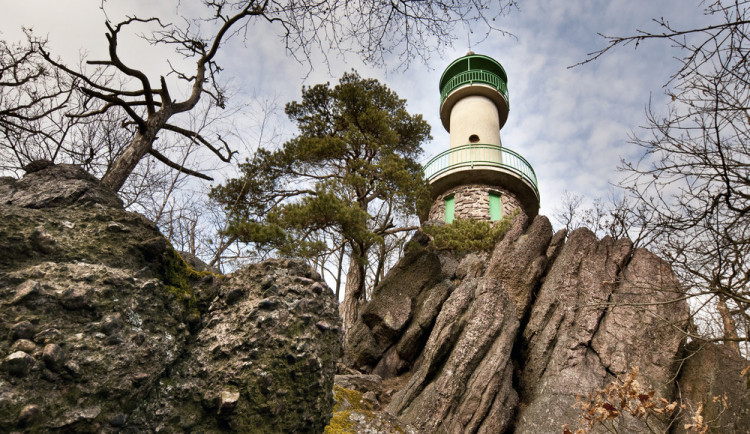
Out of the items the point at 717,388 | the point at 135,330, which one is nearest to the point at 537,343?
the point at 717,388

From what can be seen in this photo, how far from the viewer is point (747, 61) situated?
266cm

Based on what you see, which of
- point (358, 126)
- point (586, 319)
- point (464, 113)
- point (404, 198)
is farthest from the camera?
point (464, 113)

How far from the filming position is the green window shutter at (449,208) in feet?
49.6

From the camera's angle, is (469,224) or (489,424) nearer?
(489,424)

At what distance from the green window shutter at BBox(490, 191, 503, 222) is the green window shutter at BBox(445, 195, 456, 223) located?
1451 mm

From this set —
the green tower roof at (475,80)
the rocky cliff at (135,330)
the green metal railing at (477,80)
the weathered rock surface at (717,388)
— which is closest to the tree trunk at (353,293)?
the weathered rock surface at (717,388)

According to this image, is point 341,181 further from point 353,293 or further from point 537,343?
point 537,343

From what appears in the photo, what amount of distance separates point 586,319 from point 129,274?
7.47 meters

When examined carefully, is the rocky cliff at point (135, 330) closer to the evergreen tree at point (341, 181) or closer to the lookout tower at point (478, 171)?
the evergreen tree at point (341, 181)

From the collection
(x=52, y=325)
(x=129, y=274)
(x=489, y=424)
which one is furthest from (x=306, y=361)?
(x=489, y=424)

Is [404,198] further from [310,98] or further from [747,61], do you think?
[747,61]

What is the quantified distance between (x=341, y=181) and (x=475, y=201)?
671 centimetres

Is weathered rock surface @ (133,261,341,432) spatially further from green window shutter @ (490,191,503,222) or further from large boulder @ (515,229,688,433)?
green window shutter @ (490,191,503,222)

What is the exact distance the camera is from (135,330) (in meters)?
1.90
